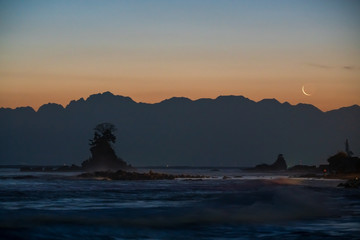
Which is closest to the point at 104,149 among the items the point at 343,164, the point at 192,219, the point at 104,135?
the point at 104,135

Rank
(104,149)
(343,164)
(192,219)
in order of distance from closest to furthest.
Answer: (192,219) < (343,164) < (104,149)

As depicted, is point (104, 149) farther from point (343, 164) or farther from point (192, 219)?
point (192, 219)

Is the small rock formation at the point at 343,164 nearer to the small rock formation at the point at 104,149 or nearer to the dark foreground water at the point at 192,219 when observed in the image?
the small rock formation at the point at 104,149

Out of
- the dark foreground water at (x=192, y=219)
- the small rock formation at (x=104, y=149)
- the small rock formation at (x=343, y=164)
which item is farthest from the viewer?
the small rock formation at (x=104, y=149)

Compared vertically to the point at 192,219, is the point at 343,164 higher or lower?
higher

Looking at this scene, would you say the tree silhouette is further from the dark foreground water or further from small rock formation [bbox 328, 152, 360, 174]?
the dark foreground water

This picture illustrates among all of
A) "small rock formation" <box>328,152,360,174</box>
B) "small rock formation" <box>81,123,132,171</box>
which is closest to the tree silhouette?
"small rock formation" <box>81,123,132,171</box>

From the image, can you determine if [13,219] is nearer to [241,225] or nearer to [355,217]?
[241,225]

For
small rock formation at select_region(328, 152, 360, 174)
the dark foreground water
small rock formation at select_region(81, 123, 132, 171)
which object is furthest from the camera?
small rock formation at select_region(81, 123, 132, 171)

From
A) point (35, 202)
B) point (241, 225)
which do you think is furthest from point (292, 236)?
point (35, 202)

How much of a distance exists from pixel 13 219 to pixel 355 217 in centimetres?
1674

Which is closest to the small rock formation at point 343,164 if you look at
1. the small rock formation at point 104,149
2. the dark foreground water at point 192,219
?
the small rock formation at point 104,149

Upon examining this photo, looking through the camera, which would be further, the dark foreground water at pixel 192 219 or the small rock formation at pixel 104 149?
the small rock formation at pixel 104 149

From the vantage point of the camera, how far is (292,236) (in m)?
28.0
